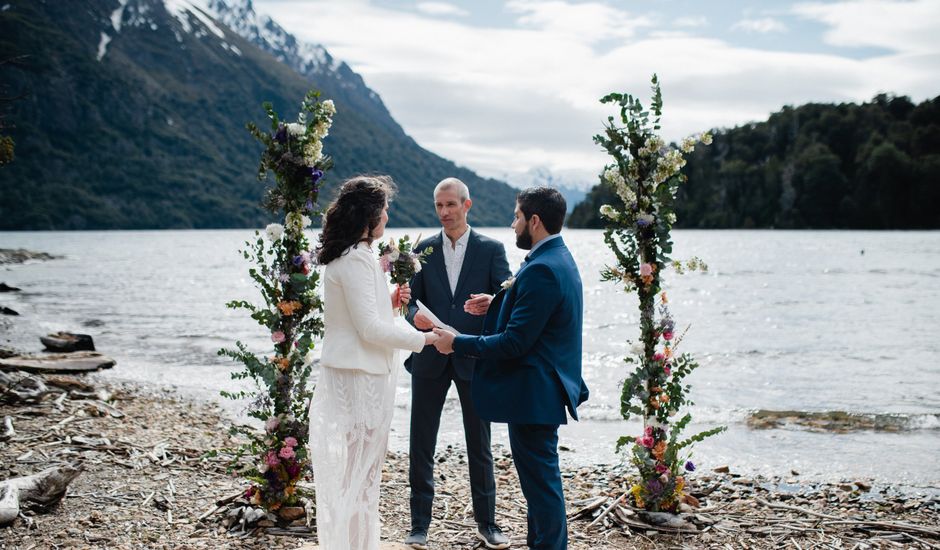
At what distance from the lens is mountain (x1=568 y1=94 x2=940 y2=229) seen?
115438 mm

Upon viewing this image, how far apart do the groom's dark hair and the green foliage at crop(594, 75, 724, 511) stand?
1712mm

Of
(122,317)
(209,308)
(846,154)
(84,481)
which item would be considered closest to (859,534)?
(84,481)

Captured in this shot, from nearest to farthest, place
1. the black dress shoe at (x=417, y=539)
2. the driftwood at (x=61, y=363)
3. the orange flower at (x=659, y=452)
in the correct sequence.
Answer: the black dress shoe at (x=417, y=539) → the orange flower at (x=659, y=452) → the driftwood at (x=61, y=363)

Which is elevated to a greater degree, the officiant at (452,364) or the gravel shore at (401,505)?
the officiant at (452,364)

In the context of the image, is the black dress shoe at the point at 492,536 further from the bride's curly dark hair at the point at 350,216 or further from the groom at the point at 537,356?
the bride's curly dark hair at the point at 350,216

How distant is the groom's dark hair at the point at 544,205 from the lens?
4.88 metres

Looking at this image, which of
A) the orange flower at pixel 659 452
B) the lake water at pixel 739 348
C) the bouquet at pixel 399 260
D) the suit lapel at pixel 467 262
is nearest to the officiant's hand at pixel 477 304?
the bouquet at pixel 399 260

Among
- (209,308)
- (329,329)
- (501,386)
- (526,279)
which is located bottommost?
(209,308)

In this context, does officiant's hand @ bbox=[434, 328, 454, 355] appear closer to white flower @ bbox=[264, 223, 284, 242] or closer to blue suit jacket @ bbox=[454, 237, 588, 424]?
blue suit jacket @ bbox=[454, 237, 588, 424]

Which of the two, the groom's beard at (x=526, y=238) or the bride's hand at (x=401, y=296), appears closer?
the groom's beard at (x=526, y=238)

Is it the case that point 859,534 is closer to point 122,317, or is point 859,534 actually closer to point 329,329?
point 329,329

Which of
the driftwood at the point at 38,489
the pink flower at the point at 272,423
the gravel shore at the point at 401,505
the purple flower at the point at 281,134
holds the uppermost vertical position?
the purple flower at the point at 281,134

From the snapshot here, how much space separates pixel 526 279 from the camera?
15.4 ft

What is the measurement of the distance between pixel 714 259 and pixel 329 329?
7479 cm
